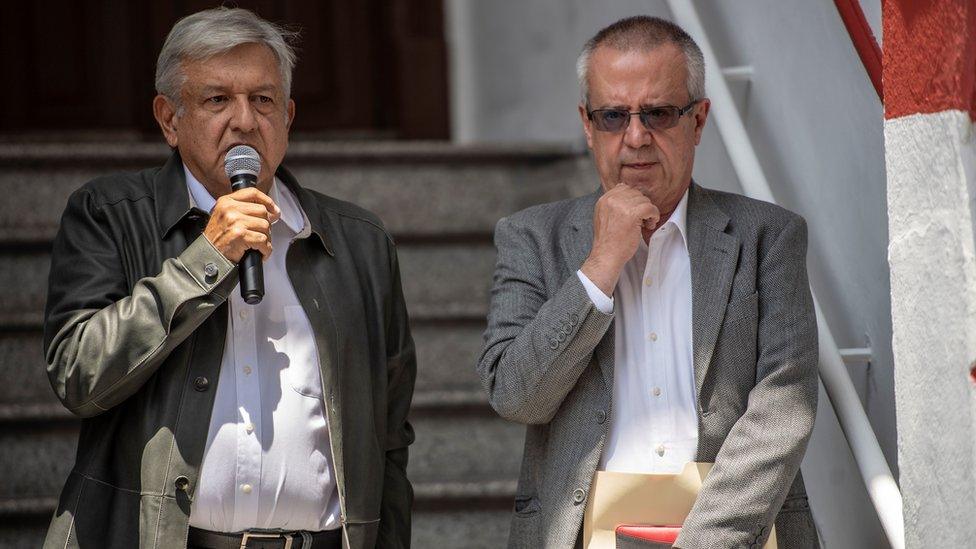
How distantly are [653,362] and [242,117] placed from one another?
795 mm

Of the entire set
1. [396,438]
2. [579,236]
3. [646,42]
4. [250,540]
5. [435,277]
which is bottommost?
A: [250,540]

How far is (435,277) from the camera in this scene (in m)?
4.11

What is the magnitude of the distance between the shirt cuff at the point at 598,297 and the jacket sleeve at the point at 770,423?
255 millimetres

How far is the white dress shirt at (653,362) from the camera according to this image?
226 cm

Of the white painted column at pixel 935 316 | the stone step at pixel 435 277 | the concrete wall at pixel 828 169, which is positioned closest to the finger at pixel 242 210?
the white painted column at pixel 935 316

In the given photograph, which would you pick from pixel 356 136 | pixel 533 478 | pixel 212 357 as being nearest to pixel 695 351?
pixel 533 478

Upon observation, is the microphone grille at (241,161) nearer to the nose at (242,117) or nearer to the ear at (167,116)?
the nose at (242,117)

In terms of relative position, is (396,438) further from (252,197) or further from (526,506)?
(252,197)

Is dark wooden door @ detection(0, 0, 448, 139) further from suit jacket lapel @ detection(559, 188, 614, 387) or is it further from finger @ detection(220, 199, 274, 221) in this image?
finger @ detection(220, 199, 274, 221)

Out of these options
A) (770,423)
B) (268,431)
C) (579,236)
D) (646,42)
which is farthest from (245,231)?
(770,423)

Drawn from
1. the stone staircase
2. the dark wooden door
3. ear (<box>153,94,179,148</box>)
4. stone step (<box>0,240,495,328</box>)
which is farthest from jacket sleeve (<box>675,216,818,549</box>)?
the dark wooden door

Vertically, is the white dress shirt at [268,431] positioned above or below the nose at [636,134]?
below

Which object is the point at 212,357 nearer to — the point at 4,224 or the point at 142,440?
the point at 142,440

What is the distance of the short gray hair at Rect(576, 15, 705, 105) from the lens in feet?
7.70
